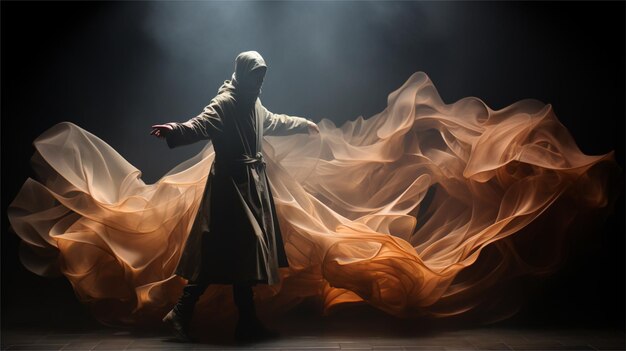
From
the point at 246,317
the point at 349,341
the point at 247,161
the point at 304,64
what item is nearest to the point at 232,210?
the point at 247,161

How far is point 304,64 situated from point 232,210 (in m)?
1.19

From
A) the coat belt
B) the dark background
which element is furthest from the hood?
the dark background

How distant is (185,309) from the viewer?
3492 mm

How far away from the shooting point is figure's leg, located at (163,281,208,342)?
11.4 feet

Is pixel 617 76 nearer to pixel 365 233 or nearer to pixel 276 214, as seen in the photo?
pixel 365 233

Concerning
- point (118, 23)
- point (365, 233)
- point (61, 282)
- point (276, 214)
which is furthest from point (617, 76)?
point (61, 282)

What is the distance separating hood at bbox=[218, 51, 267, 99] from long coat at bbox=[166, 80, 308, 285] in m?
0.02

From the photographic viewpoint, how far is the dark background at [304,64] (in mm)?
4180

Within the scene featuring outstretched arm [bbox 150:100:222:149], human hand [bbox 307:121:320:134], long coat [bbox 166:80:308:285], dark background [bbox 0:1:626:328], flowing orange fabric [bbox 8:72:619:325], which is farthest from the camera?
dark background [bbox 0:1:626:328]

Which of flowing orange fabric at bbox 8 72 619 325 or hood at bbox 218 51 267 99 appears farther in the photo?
flowing orange fabric at bbox 8 72 619 325

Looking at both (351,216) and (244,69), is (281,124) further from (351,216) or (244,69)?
(351,216)

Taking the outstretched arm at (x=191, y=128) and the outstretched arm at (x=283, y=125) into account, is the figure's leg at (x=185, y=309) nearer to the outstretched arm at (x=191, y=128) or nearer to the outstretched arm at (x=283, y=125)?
the outstretched arm at (x=191, y=128)

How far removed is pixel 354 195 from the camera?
3998 mm

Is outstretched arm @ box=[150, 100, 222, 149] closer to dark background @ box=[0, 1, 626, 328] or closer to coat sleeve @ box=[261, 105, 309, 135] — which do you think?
coat sleeve @ box=[261, 105, 309, 135]
